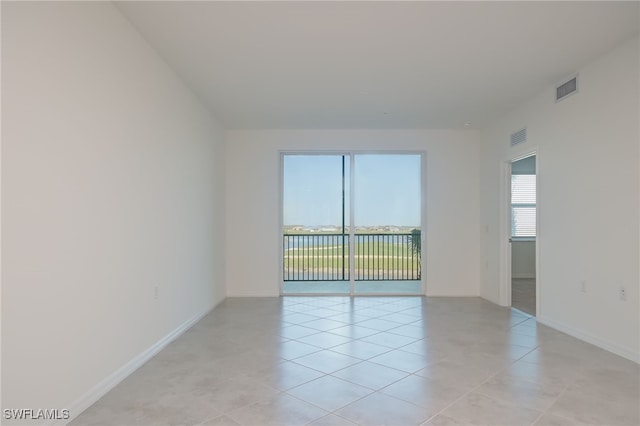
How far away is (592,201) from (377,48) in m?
2.32

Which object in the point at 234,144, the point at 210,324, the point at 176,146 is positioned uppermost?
the point at 234,144

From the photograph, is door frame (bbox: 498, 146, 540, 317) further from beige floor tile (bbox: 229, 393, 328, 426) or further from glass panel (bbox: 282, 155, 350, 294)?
beige floor tile (bbox: 229, 393, 328, 426)

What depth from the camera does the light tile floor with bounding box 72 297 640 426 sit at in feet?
7.13

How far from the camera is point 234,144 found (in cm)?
591

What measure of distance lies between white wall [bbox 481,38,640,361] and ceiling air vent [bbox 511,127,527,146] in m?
0.10

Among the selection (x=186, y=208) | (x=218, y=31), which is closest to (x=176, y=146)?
(x=186, y=208)

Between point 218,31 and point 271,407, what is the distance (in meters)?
2.53

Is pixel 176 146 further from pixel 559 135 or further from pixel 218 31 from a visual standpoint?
pixel 559 135

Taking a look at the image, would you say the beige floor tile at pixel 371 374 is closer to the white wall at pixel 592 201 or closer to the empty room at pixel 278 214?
the empty room at pixel 278 214

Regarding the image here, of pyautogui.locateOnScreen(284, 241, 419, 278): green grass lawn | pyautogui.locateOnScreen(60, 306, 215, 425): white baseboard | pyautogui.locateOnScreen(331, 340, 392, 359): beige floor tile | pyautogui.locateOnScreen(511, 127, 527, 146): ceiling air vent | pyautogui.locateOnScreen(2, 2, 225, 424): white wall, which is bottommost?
pyautogui.locateOnScreen(331, 340, 392, 359): beige floor tile

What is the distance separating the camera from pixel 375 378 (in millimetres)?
2705

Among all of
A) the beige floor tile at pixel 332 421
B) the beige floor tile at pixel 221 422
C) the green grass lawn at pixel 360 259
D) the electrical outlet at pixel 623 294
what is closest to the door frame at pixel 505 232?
the green grass lawn at pixel 360 259

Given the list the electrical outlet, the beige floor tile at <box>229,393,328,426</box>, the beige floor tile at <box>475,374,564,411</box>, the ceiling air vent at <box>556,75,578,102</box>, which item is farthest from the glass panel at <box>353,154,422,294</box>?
the beige floor tile at <box>229,393,328,426</box>

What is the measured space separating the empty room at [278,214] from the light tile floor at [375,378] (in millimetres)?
22
